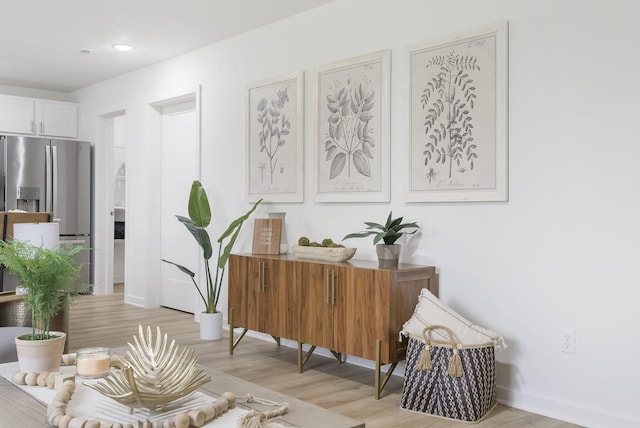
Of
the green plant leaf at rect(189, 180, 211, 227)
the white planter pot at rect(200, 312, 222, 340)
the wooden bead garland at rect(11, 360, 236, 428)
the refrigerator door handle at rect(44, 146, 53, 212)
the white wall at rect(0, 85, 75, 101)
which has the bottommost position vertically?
the white planter pot at rect(200, 312, 222, 340)

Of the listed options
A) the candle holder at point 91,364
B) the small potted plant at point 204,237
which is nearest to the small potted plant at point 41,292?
the candle holder at point 91,364

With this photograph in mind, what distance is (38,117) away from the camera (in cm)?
734

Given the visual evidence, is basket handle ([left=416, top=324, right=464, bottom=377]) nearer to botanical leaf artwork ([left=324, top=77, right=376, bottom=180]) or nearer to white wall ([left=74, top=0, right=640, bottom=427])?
white wall ([left=74, top=0, right=640, bottom=427])

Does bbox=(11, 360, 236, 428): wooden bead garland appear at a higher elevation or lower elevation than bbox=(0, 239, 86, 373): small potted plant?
lower

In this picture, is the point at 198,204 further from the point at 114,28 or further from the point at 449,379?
the point at 449,379

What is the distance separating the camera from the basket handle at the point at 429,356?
117 inches

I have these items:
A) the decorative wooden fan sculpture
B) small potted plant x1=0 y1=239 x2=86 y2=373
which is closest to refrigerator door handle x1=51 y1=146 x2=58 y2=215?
small potted plant x1=0 y1=239 x2=86 y2=373

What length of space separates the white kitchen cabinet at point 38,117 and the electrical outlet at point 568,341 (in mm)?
6421

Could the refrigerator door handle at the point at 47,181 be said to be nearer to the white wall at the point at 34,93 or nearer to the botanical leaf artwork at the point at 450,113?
the white wall at the point at 34,93

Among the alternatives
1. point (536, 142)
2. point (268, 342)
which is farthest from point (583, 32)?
point (268, 342)

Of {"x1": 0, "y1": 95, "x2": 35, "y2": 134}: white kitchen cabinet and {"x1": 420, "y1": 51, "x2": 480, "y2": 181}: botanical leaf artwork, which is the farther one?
{"x1": 0, "y1": 95, "x2": 35, "y2": 134}: white kitchen cabinet

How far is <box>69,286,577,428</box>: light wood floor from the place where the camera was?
3047 millimetres

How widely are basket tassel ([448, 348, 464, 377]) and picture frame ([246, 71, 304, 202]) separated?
1935 millimetres

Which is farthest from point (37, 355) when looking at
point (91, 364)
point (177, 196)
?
point (177, 196)
